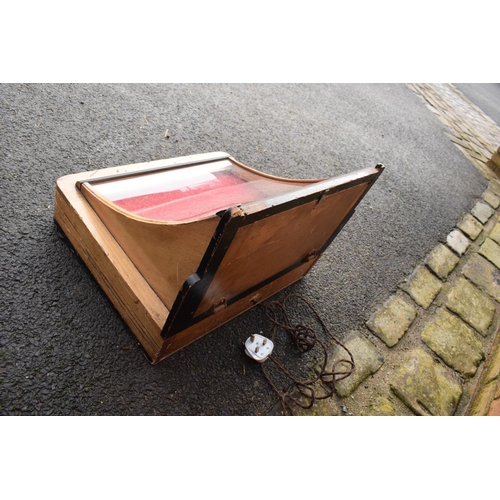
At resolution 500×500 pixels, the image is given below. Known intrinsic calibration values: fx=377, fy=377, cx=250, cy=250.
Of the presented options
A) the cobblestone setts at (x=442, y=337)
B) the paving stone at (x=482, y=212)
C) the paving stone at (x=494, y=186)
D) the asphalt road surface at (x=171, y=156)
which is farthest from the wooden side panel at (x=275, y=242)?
the paving stone at (x=494, y=186)

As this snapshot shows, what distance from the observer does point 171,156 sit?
9.13 feet

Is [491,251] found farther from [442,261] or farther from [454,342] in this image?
[454,342]

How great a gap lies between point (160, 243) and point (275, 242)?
1.42ft

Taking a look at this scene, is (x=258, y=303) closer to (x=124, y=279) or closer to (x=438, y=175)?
(x=124, y=279)

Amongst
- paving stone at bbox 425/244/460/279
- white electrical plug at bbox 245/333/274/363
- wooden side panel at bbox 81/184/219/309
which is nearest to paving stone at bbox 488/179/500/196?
paving stone at bbox 425/244/460/279

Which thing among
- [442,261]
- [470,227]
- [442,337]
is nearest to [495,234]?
[470,227]

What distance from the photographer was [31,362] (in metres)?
1.49

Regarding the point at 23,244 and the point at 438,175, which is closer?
the point at 23,244

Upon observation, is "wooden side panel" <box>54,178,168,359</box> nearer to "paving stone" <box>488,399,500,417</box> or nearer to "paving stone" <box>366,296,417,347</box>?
"paving stone" <box>366,296,417,347</box>

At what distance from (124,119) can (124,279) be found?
184cm

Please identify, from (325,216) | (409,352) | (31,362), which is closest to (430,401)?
(409,352)

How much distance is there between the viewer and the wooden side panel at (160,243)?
125 centimetres

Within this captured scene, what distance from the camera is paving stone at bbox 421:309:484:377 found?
2.34 meters

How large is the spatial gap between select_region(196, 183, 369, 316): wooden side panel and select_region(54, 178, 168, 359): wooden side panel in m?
0.21
